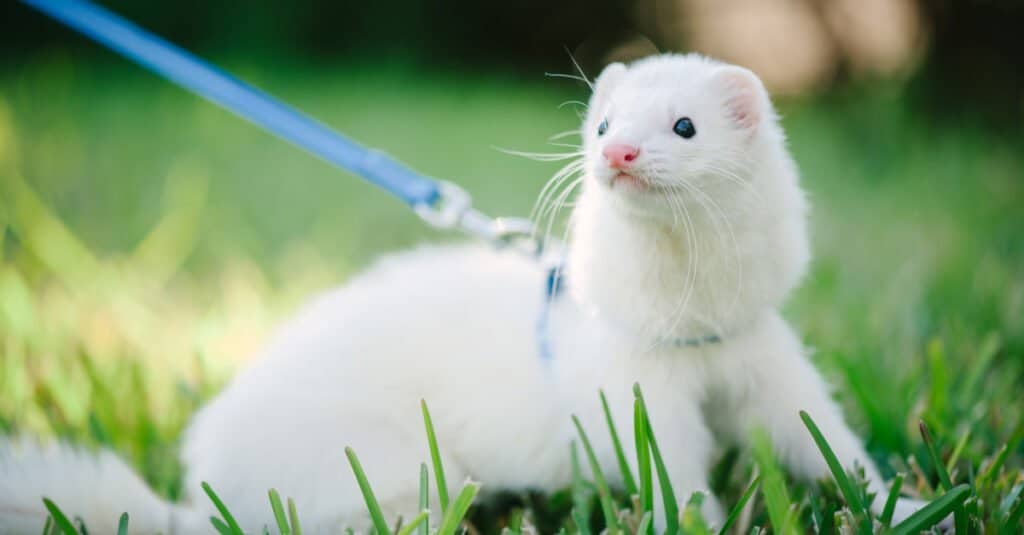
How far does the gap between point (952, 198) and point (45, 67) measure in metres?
6.06

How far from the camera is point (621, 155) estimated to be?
0.99 meters

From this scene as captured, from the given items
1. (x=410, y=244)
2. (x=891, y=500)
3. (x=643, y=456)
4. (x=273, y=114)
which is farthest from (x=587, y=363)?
(x=410, y=244)

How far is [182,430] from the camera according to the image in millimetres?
1633

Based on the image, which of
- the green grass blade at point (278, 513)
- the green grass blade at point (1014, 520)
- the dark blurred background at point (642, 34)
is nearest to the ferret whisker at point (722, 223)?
the green grass blade at point (1014, 520)

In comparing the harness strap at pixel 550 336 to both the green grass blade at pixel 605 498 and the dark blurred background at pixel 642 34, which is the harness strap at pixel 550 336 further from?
the dark blurred background at pixel 642 34

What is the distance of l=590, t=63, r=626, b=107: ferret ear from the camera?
3.92 feet

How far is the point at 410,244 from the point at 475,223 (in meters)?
1.51

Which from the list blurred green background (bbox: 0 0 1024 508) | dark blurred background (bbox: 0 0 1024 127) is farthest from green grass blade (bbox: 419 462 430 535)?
dark blurred background (bbox: 0 0 1024 127)

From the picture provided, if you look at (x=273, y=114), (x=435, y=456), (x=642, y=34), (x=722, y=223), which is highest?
(x=642, y=34)

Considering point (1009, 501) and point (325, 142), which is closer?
point (1009, 501)

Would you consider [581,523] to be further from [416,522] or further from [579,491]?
[416,522]

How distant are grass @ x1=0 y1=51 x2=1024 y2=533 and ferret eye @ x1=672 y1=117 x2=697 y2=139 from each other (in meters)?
0.38

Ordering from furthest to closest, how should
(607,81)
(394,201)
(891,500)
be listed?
(394,201) < (607,81) < (891,500)

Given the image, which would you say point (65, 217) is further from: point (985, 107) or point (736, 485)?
point (985, 107)
